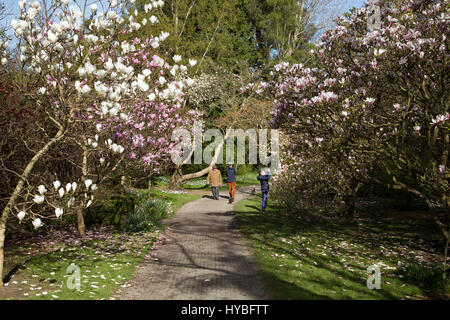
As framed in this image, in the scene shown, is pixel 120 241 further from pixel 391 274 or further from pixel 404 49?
pixel 404 49

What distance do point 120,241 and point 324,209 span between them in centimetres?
796

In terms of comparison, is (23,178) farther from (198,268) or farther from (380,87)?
(380,87)

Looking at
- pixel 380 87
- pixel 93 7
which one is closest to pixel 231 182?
pixel 380 87

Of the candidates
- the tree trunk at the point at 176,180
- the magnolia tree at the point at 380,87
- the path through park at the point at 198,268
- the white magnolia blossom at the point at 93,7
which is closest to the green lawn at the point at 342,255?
the path through park at the point at 198,268

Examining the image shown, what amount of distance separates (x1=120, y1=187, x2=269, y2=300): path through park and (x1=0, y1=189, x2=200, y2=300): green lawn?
0.40 m

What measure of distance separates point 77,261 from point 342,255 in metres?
6.55

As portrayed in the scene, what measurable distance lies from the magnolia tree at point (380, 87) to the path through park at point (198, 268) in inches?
137

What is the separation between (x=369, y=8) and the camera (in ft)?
30.1

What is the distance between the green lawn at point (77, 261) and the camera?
7238mm

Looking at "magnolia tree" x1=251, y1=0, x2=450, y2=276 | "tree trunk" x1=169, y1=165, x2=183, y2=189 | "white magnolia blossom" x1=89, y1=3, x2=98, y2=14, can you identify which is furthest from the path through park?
"tree trunk" x1=169, y1=165, x2=183, y2=189

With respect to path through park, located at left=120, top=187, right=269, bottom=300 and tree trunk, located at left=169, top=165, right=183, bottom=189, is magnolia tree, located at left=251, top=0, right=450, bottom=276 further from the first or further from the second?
tree trunk, located at left=169, top=165, right=183, bottom=189

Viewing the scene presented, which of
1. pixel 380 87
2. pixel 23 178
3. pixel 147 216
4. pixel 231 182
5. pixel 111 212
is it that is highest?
pixel 380 87

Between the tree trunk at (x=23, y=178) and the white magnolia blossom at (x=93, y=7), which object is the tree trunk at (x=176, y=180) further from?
the white magnolia blossom at (x=93, y=7)

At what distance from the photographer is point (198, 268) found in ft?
29.1
